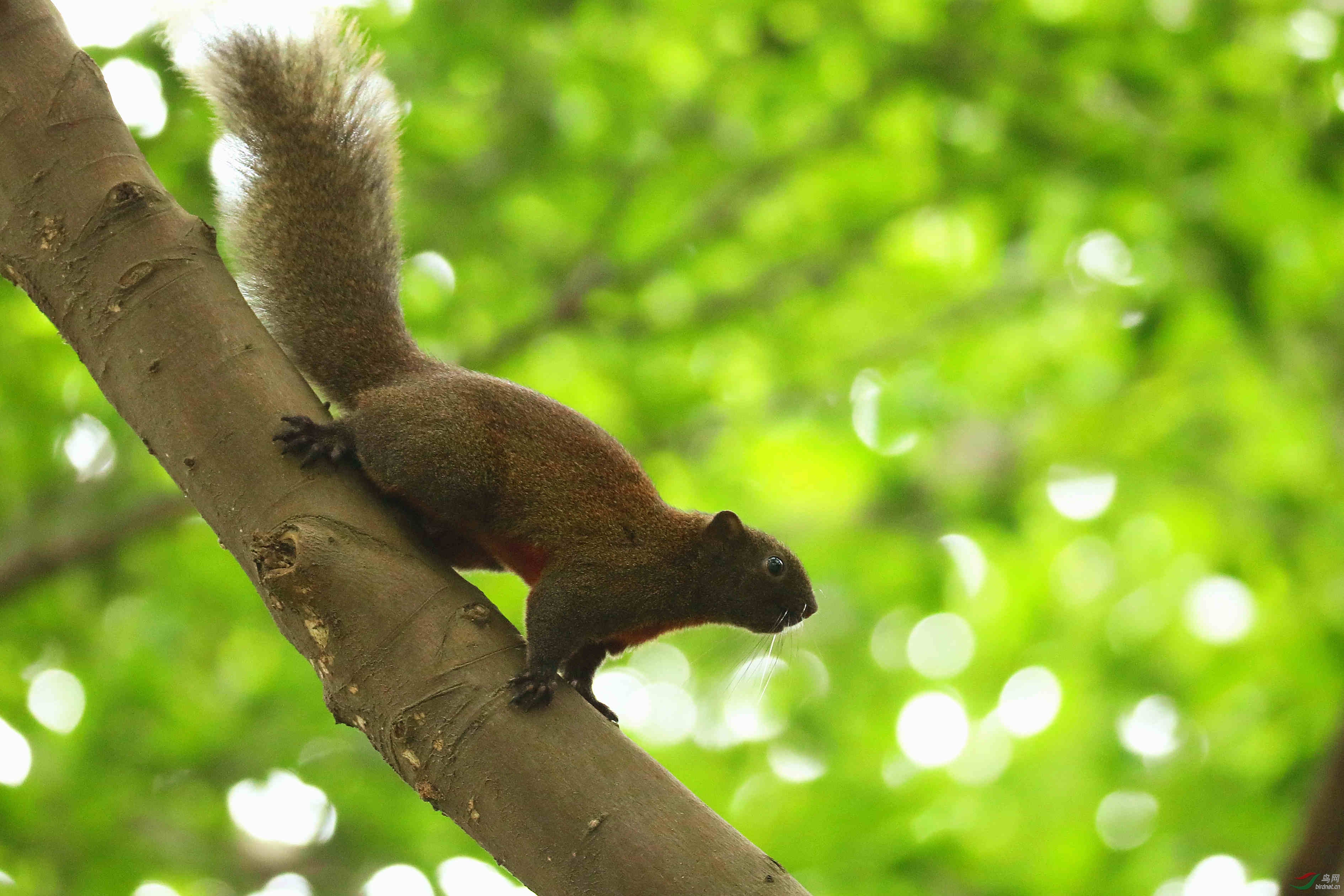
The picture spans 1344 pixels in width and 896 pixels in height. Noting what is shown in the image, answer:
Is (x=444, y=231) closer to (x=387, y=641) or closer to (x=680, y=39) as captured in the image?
(x=680, y=39)

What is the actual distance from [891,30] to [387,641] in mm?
4287

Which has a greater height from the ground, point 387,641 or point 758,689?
point 758,689

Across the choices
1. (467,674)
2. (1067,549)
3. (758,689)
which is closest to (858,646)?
(1067,549)

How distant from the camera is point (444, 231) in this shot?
5.40 meters

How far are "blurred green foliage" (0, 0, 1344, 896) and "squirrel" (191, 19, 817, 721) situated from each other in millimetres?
1311

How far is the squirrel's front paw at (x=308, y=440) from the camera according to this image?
1.96 m

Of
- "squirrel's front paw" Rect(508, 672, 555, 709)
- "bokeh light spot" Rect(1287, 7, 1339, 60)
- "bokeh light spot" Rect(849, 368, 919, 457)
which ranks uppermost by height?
"bokeh light spot" Rect(1287, 7, 1339, 60)

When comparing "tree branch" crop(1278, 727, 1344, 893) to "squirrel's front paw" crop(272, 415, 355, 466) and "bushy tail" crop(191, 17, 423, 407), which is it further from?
"bushy tail" crop(191, 17, 423, 407)

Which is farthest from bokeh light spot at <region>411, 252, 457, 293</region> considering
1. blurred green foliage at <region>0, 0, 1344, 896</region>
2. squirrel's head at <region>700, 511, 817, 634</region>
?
squirrel's head at <region>700, 511, 817, 634</region>

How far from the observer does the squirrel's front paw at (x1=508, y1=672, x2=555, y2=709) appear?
1802mm

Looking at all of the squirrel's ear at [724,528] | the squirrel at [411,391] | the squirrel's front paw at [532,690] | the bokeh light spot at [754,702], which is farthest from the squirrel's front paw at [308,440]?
the bokeh light spot at [754,702]

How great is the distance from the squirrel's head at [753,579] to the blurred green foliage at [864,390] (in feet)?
3.38

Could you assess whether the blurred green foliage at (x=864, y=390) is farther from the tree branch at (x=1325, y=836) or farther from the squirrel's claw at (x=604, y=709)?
the tree branch at (x=1325, y=836)

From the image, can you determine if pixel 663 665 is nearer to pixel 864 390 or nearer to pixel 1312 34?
pixel 864 390
